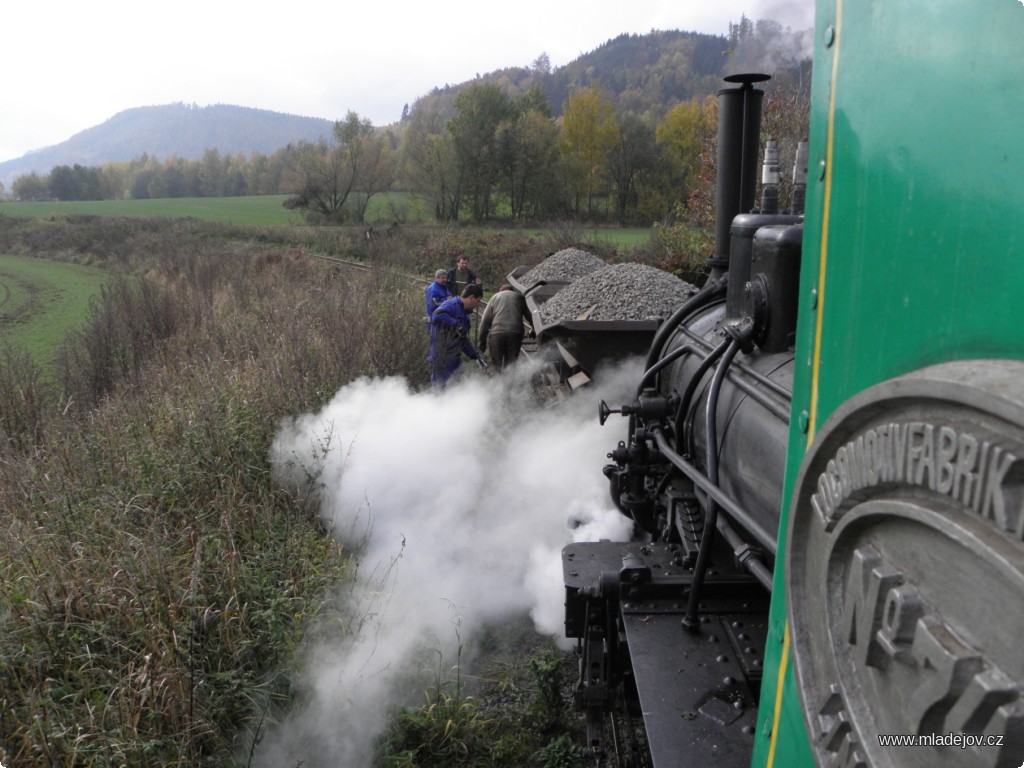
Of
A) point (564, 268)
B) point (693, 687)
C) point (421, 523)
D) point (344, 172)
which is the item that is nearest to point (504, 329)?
point (421, 523)

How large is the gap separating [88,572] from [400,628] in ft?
5.93

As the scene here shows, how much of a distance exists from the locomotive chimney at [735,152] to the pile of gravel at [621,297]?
464 centimetres

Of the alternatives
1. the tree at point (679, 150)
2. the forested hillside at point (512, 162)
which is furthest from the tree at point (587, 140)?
the tree at point (679, 150)

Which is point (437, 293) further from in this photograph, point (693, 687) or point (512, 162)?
point (512, 162)

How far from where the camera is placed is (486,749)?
3707mm

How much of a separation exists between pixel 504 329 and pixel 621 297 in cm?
157

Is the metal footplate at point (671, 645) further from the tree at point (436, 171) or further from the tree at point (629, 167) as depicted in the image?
the tree at point (629, 167)

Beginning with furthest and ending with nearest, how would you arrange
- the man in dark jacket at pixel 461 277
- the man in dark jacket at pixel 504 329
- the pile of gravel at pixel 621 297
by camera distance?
1. the man in dark jacket at pixel 461 277
2. the man in dark jacket at pixel 504 329
3. the pile of gravel at pixel 621 297

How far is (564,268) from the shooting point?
14508mm

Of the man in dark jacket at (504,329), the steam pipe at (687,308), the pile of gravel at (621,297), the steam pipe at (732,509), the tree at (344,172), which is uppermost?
the tree at (344,172)

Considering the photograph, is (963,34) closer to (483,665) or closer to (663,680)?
(663,680)

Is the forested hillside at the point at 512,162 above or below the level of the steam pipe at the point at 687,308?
above

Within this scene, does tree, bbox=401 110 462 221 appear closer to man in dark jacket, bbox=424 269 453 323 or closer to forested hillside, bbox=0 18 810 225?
forested hillside, bbox=0 18 810 225

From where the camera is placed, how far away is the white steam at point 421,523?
3.94 metres
